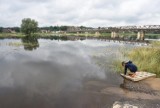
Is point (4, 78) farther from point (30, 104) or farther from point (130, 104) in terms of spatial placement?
point (130, 104)

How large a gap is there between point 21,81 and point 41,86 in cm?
234

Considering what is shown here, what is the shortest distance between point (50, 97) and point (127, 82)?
19.8 feet

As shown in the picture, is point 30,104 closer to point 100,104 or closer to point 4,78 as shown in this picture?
point 100,104

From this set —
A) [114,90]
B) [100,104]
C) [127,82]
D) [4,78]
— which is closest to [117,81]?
[127,82]

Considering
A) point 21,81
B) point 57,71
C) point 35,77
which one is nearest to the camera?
→ point 21,81

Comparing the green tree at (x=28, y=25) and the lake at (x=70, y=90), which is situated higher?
the green tree at (x=28, y=25)

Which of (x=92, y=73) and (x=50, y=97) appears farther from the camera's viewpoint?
(x=92, y=73)

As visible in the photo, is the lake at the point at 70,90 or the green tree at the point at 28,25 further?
the green tree at the point at 28,25

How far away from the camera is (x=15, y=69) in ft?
66.4

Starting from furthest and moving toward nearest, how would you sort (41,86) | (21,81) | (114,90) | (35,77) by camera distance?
1. (35,77)
2. (21,81)
3. (41,86)
4. (114,90)

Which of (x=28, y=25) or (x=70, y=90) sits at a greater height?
(x=28, y=25)

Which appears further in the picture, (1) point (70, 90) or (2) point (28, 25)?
(2) point (28, 25)

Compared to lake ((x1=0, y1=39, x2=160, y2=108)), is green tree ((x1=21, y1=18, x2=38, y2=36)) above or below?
above

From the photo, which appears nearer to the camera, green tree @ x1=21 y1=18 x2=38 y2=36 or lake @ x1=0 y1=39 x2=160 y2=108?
lake @ x1=0 y1=39 x2=160 y2=108
